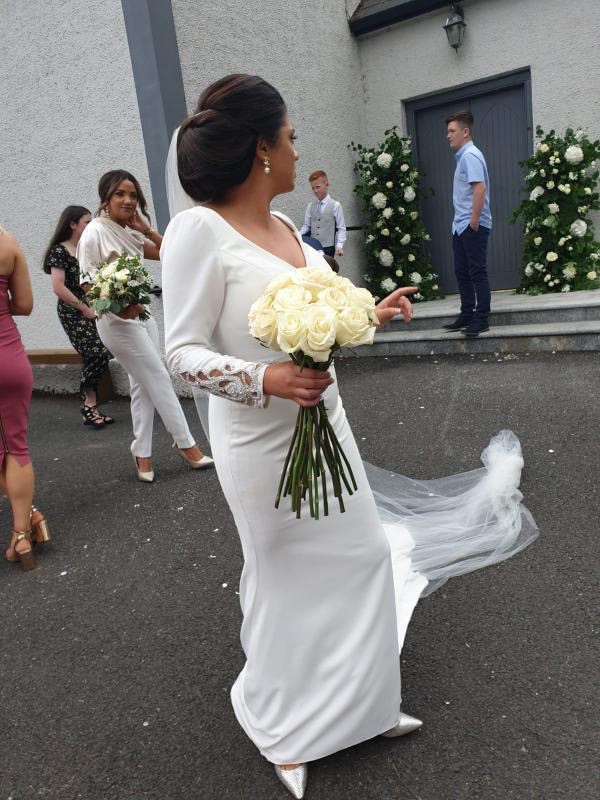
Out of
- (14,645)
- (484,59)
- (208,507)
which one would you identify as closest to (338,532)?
(14,645)

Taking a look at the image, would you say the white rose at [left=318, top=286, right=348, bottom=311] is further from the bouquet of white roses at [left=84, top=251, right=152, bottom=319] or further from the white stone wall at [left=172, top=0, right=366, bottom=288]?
the white stone wall at [left=172, top=0, right=366, bottom=288]

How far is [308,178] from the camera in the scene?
31.5 feet

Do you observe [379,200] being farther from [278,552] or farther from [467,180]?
[278,552]

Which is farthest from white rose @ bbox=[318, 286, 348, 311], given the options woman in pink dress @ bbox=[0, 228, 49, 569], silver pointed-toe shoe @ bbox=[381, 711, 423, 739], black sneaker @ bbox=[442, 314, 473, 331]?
black sneaker @ bbox=[442, 314, 473, 331]

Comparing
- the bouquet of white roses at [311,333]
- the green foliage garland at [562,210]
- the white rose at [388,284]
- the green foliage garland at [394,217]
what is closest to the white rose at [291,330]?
the bouquet of white roses at [311,333]

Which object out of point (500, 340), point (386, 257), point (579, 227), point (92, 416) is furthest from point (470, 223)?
point (92, 416)

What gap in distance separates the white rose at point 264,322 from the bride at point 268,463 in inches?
3.6

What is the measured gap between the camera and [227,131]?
1.88m

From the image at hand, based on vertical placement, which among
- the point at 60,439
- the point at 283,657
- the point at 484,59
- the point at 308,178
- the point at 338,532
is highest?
the point at 484,59

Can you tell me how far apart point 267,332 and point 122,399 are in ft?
22.4

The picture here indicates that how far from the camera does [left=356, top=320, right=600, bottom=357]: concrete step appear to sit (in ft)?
23.6

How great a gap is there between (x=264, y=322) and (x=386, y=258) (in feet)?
28.7

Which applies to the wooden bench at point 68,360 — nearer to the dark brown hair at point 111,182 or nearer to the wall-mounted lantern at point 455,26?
the dark brown hair at point 111,182

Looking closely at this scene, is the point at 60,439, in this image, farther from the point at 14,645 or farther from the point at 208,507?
the point at 14,645
